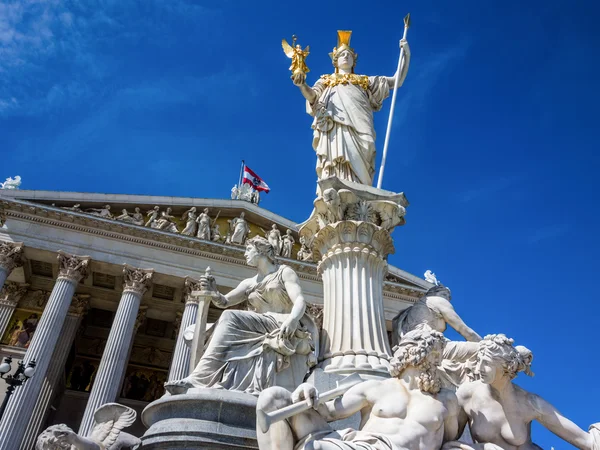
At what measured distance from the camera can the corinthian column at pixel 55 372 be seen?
2044 cm

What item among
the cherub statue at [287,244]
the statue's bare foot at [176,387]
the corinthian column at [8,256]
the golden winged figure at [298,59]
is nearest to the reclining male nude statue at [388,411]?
the statue's bare foot at [176,387]

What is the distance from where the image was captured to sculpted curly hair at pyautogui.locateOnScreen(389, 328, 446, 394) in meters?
3.53

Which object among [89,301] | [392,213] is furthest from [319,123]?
[89,301]

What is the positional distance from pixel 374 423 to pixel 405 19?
24.1ft

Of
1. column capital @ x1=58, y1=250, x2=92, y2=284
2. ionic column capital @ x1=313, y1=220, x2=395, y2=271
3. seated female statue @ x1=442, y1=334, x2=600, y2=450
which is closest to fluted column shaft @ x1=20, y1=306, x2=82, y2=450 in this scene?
column capital @ x1=58, y1=250, x2=92, y2=284

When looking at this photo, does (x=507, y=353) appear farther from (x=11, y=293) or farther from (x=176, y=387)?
(x=11, y=293)

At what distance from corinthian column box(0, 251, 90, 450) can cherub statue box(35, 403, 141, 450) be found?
16.4 metres

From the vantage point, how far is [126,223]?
25.1m

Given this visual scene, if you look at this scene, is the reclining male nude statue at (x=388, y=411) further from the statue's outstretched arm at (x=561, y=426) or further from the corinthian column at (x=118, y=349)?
the corinthian column at (x=118, y=349)

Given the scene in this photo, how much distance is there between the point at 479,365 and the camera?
371 cm

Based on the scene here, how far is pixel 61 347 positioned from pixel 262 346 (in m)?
21.6

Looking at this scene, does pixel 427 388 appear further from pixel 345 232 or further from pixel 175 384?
pixel 345 232

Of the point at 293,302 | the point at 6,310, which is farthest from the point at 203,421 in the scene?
the point at 6,310

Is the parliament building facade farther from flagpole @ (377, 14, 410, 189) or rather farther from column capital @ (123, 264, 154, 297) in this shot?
flagpole @ (377, 14, 410, 189)
